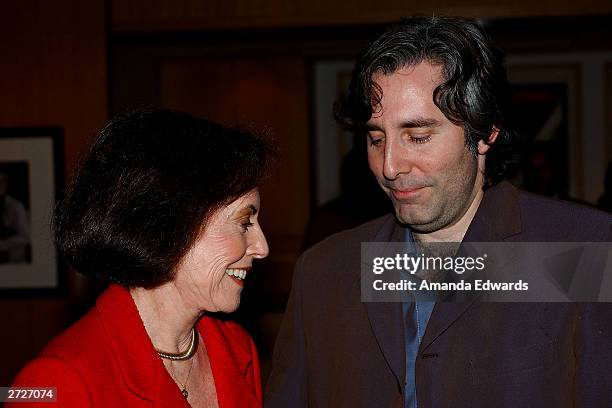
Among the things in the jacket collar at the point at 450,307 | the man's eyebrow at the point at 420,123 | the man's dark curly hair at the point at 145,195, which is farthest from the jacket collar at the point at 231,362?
the man's eyebrow at the point at 420,123

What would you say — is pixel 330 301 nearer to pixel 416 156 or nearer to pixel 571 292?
pixel 416 156

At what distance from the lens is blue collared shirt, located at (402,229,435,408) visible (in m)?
1.64

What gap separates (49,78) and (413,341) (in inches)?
125

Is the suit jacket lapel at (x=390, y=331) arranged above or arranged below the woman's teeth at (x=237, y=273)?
below

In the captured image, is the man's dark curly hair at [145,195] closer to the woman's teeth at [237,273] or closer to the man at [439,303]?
the woman's teeth at [237,273]

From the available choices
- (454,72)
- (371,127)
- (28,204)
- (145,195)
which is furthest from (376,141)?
(28,204)

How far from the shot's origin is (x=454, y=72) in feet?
5.59

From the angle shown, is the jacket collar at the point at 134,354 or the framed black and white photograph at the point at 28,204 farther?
the framed black and white photograph at the point at 28,204

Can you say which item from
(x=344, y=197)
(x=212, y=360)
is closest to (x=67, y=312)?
(x=344, y=197)

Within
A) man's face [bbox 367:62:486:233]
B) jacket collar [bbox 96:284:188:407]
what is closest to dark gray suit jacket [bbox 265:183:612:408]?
man's face [bbox 367:62:486:233]

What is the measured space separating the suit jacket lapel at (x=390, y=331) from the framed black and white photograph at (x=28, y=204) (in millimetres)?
2734

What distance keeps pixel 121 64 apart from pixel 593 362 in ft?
11.9

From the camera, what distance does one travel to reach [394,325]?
1.69 meters

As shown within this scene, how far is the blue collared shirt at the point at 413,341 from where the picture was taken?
164 cm
